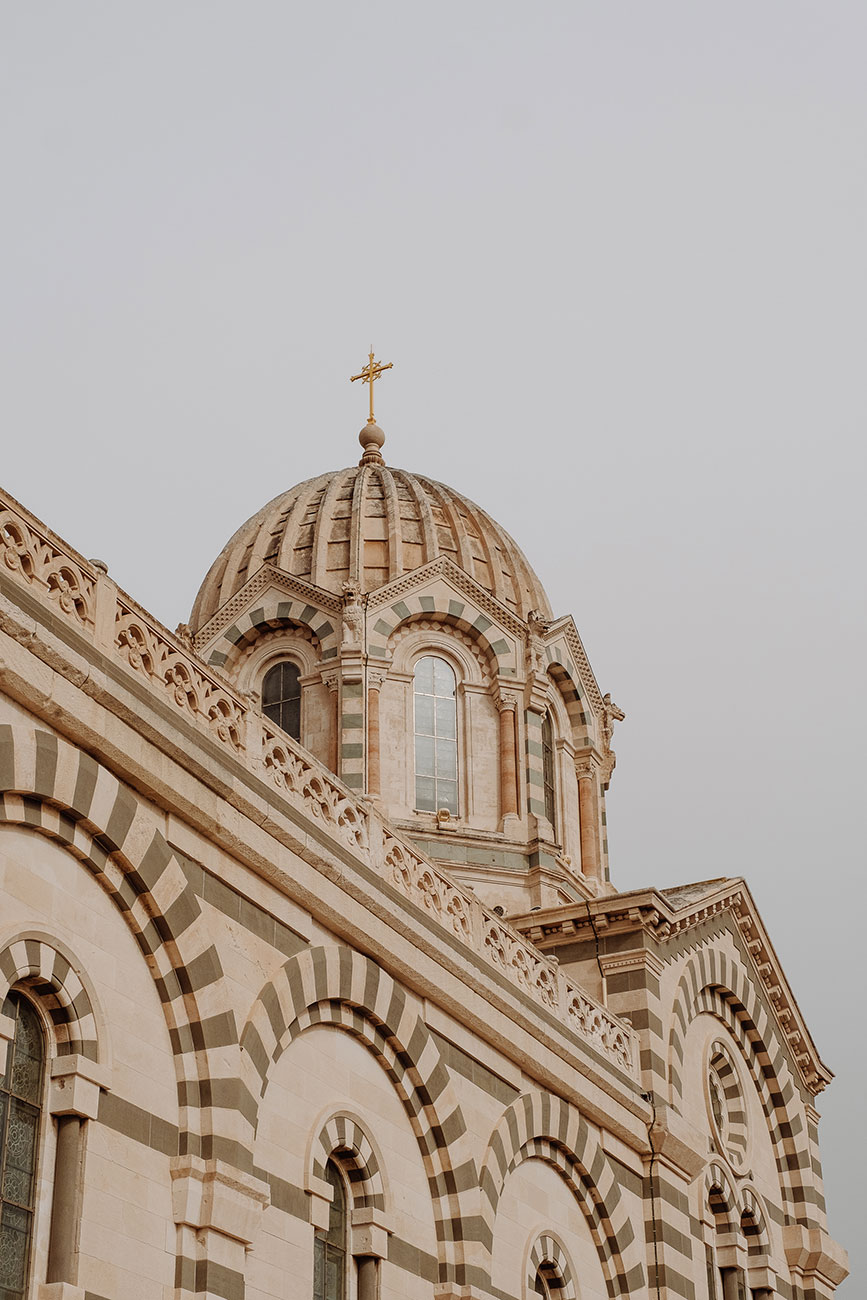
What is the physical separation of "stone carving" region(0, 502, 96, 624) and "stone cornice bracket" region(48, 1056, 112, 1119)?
362 centimetres

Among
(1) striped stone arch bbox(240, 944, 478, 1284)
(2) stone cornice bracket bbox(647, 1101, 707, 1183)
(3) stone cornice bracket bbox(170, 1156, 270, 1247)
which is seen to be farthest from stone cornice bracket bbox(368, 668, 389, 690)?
(3) stone cornice bracket bbox(170, 1156, 270, 1247)

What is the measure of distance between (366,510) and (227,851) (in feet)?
57.4

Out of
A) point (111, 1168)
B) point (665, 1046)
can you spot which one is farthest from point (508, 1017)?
point (111, 1168)

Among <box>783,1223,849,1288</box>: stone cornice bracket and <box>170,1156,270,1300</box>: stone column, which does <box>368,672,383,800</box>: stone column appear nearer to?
<box>783,1223,849,1288</box>: stone cornice bracket

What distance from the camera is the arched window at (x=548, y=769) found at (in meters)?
33.2

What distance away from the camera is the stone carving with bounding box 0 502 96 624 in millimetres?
15688

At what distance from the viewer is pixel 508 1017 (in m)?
22.6

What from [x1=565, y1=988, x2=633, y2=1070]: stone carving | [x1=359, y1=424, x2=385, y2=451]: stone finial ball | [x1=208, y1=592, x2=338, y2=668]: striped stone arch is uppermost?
[x1=359, y1=424, x2=385, y2=451]: stone finial ball

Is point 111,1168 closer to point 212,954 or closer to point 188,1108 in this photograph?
point 188,1108

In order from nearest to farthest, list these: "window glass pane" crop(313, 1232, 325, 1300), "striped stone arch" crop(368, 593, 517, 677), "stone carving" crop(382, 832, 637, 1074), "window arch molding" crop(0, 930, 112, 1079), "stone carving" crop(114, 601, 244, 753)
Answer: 1. "window arch molding" crop(0, 930, 112, 1079)
2. "stone carving" crop(114, 601, 244, 753)
3. "window glass pane" crop(313, 1232, 325, 1300)
4. "stone carving" crop(382, 832, 637, 1074)
5. "striped stone arch" crop(368, 593, 517, 677)

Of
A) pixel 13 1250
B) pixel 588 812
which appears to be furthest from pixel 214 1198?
pixel 588 812

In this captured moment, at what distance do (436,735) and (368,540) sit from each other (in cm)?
392

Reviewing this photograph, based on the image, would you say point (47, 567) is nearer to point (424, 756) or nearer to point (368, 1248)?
point (368, 1248)


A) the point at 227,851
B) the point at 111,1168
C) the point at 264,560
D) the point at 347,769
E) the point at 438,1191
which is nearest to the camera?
the point at 111,1168
